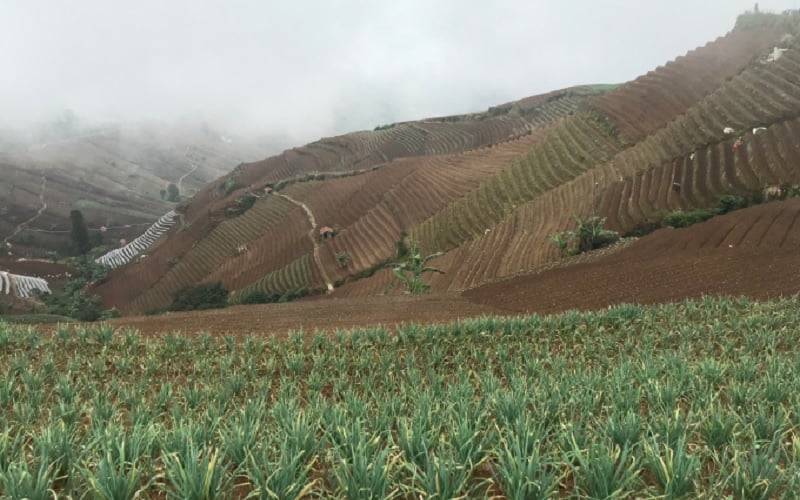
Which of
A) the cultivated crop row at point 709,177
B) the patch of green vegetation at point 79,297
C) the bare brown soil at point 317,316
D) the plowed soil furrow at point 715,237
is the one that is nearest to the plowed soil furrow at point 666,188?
the cultivated crop row at point 709,177

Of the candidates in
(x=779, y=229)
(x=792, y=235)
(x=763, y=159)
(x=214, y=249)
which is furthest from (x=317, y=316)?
(x=214, y=249)

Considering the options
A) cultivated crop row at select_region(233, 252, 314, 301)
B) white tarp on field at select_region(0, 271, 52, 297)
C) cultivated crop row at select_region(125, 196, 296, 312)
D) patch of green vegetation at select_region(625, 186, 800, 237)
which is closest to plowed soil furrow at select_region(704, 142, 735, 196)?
patch of green vegetation at select_region(625, 186, 800, 237)

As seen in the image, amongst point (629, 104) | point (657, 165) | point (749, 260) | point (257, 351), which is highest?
point (629, 104)

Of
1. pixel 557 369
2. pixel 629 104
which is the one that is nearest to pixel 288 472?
pixel 557 369

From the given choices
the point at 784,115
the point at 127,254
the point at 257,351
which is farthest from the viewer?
the point at 127,254

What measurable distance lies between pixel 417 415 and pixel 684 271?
18.4 m

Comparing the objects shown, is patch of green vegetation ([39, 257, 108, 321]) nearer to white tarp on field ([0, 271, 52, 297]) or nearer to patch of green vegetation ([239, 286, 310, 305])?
white tarp on field ([0, 271, 52, 297])

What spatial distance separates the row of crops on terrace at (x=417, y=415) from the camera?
117 inches

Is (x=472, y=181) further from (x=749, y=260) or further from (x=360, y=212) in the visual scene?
(x=749, y=260)

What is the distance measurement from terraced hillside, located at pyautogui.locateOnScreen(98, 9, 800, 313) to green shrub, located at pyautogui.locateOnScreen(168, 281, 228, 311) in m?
2.33

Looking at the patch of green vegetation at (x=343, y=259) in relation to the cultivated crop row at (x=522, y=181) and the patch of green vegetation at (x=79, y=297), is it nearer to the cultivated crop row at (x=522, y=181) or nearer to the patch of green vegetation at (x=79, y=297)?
the cultivated crop row at (x=522, y=181)

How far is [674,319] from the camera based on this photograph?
11.5 metres

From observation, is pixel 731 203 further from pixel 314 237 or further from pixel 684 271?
pixel 314 237

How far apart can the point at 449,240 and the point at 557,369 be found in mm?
36244
